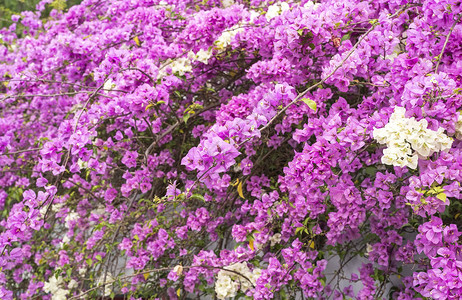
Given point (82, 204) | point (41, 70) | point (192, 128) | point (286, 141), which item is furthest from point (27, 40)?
point (286, 141)

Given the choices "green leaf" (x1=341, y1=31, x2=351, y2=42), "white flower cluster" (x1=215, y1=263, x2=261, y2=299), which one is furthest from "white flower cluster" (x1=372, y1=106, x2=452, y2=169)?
"white flower cluster" (x1=215, y1=263, x2=261, y2=299)

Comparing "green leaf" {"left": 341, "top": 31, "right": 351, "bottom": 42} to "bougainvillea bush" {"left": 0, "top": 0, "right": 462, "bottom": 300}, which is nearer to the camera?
"bougainvillea bush" {"left": 0, "top": 0, "right": 462, "bottom": 300}

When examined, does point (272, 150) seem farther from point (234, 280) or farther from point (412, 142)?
point (412, 142)

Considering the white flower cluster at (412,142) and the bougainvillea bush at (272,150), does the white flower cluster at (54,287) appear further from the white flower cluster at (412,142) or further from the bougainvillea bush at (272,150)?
the white flower cluster at (412,142)

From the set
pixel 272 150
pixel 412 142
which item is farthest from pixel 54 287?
pixel 412 142

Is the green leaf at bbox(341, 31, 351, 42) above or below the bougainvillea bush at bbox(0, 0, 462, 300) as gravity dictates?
above

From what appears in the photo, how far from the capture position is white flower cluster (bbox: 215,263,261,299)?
6.56ft

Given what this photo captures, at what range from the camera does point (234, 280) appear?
6.71 feet

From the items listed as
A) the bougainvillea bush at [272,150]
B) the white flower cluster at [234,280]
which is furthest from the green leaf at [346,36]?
the white flower cluster at [234,280]

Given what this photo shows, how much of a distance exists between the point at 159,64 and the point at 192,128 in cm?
42

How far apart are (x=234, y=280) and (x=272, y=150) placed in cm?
62

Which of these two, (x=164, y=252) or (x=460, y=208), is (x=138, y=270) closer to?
(x=164, y=252)

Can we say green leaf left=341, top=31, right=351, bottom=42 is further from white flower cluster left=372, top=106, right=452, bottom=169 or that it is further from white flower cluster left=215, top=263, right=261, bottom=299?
white flower cluster left=215, top=263, right=261, bottom=299

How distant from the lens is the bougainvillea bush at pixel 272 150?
1401 mm
